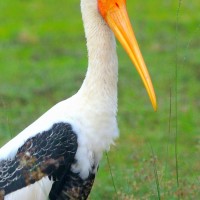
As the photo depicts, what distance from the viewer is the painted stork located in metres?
5.39

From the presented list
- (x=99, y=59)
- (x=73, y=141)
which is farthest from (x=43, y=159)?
(x=99, y=59)

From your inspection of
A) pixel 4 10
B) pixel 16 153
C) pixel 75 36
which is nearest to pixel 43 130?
pixel 16 153

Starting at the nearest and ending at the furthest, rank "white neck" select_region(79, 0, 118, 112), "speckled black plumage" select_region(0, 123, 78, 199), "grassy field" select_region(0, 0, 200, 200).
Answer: "speckled black plumage" select_region(0, 123, 78, 199) < "white neck" select_region(79, 0, 118, 112) < "grassy field" select_region(0, 0, 200, 200)

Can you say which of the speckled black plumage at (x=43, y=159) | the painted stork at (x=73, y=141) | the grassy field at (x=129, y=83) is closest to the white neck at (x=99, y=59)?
the painted stork at (x=73, y=141)

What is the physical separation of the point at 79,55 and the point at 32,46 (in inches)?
29.5

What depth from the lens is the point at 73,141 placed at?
17.7 ft

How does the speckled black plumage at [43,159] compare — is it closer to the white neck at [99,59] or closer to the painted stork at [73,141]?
the painted stork at [73,141]

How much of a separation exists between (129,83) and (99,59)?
562cm

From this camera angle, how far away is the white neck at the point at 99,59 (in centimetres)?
549

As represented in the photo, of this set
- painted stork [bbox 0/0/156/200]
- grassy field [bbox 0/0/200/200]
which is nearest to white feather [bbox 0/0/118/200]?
painted stork [bbox 0/0/156/200]

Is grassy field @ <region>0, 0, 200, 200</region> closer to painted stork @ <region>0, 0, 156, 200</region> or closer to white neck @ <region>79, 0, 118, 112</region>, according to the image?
painted stork @ <region>0, 0, 156, 200</region>

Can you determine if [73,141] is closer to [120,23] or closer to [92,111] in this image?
[92,111]

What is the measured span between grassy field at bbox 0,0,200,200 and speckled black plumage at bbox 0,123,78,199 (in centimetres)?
37

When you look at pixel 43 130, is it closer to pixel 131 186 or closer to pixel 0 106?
pixel 131 186
